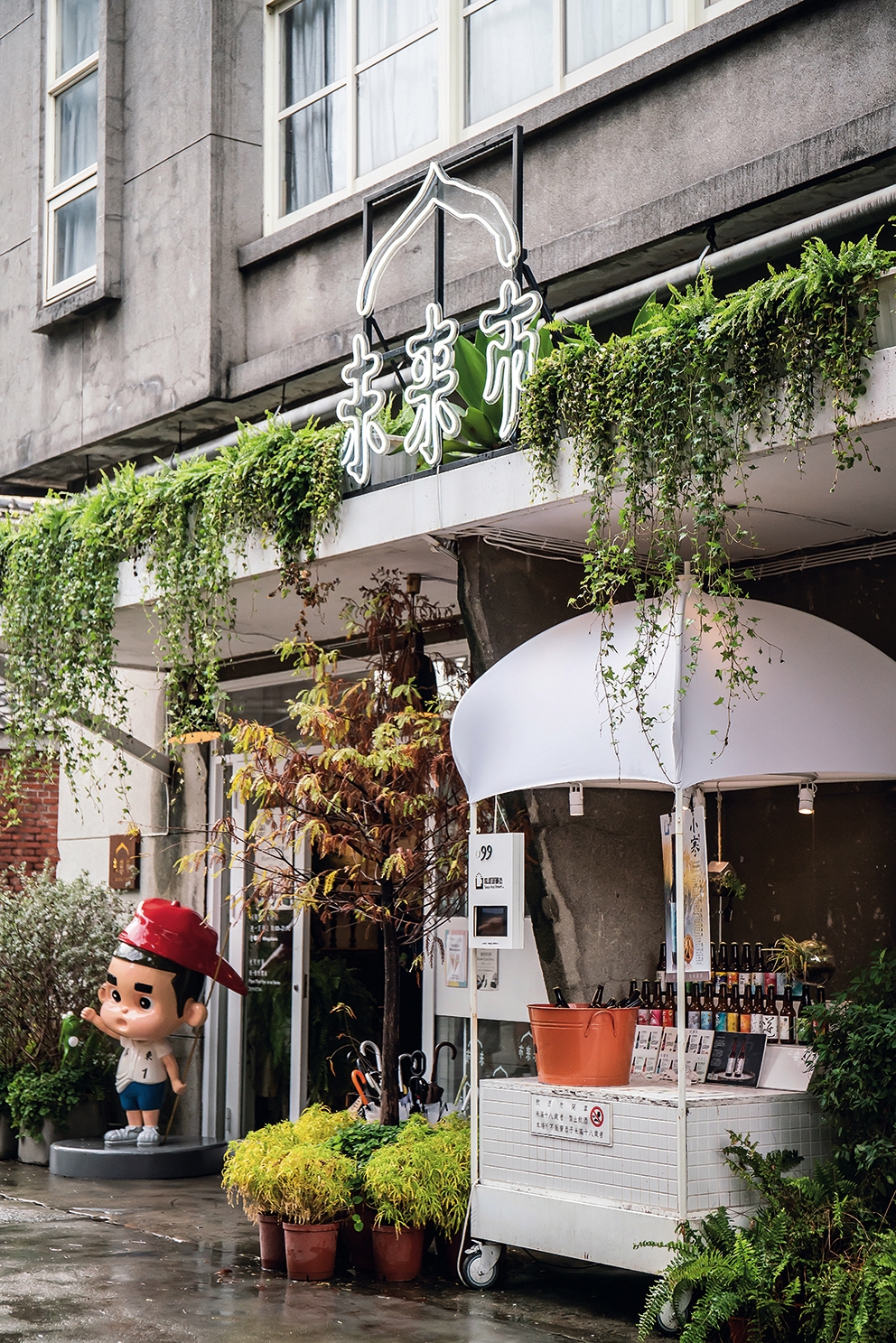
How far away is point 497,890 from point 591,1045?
81 cm

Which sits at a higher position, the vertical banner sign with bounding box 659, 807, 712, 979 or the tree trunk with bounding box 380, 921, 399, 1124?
the vertical banner sign with bounding box 659, 807, 712, 979

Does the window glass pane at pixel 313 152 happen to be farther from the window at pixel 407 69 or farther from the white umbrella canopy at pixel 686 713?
the white umbrella canopy at pixel 686 713

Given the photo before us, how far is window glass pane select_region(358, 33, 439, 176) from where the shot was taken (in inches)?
397

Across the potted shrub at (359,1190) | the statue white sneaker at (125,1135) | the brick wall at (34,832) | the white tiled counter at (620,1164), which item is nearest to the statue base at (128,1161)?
the statue white sneaker at (125,1135)

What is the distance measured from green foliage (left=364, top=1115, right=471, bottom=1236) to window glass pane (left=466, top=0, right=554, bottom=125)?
5907 mm

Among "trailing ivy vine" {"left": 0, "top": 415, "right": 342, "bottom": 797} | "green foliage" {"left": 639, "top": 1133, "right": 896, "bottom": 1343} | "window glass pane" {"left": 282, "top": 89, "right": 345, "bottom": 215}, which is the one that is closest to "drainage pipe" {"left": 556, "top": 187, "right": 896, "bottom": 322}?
"trailing ivy vine" {"left": 0, "top": 415, "right": 342, "bottom": 797}

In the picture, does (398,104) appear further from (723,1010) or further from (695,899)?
(723,1010)

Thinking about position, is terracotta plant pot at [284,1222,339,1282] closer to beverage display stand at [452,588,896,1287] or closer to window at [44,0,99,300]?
beverage display stand at [452,588,896,1287]

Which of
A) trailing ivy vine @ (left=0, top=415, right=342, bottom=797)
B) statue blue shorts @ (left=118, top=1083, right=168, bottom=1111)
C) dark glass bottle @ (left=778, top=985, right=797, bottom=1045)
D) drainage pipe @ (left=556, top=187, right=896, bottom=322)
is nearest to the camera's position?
dark glass bottle @ (left=778, top=985, right=797, bottom=1045)

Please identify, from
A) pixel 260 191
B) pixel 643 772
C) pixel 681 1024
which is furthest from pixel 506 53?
pixel 681 1024

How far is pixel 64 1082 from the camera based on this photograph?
36.5 ft

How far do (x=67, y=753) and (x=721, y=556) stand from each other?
16.6ft

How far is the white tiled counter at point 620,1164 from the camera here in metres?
6.41

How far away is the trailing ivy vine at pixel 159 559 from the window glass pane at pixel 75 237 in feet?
8.94
